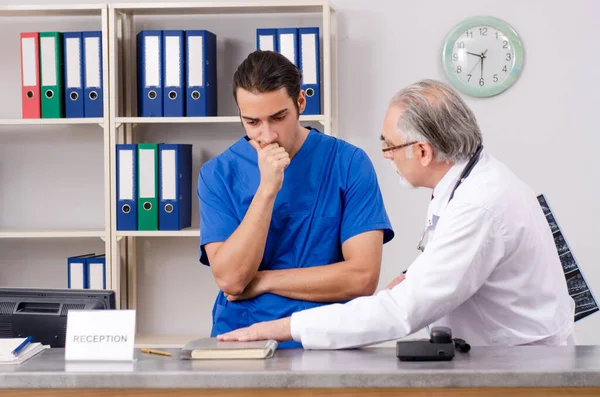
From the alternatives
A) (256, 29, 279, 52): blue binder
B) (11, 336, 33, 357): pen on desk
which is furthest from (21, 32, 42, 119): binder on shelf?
(11, 336, 33, 357): pen on desk

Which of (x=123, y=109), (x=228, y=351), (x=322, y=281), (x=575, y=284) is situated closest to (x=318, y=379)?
(x=228, y=351)

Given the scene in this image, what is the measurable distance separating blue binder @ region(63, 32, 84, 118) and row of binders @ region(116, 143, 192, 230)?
261 mm

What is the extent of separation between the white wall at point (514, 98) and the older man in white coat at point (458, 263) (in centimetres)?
172

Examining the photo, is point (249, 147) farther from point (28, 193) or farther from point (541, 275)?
point (28, 193)

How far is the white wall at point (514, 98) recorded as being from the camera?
11.1 ft

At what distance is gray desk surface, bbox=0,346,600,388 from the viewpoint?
131cm

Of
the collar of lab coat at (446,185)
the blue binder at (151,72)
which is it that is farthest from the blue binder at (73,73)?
the collar of lab coat at (446,185)

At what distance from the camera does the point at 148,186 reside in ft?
10.5

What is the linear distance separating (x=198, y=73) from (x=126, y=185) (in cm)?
54

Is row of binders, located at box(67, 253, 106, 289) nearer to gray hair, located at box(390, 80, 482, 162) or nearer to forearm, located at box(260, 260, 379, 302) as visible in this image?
forearm, located at box(260, 260, 379, 302)

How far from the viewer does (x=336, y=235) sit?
1.93 metres

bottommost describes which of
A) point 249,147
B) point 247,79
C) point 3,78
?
point 249,147

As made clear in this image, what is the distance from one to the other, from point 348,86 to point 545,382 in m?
2.30

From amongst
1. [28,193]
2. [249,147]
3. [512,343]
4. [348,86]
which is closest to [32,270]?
[28,193]
